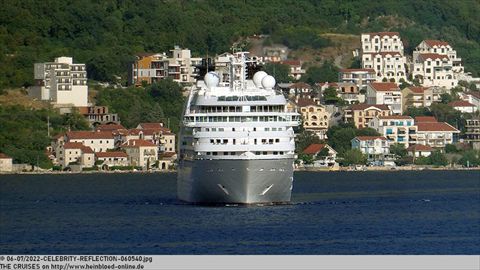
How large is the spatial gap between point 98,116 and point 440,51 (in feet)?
149

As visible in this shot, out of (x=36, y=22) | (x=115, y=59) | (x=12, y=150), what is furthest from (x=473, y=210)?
(x=36, y=22)

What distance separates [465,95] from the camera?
561ft

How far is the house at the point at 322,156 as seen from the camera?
141250mm

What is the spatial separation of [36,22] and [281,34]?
23933mm

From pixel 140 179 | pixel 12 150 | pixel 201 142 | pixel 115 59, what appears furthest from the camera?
pixel 115 59

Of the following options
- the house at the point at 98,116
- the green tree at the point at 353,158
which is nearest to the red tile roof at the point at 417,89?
the green tree at the point at 353,158

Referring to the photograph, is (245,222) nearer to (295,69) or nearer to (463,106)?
(463,106)

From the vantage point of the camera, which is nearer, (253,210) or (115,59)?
(253,210)

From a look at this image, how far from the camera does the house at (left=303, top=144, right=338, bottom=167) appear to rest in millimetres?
141250

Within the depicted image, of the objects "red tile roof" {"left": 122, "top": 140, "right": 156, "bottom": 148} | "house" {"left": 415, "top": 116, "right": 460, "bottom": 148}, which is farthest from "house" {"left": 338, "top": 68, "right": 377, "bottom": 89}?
"red tile roof" {"left": 122, "top": 140, "right": 156, "bottom": 148}

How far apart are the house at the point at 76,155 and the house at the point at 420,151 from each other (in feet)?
90.5

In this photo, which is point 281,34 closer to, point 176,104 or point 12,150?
point 176,104

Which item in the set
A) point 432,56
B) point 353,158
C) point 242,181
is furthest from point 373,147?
point 242,181

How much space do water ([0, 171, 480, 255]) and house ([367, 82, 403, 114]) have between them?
57.0 m
